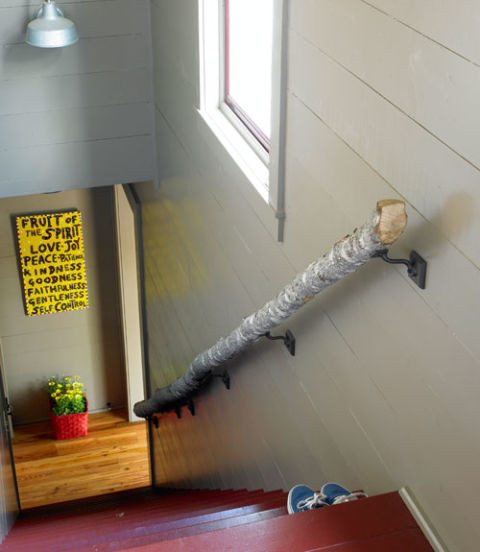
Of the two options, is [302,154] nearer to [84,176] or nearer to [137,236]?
[84,176]

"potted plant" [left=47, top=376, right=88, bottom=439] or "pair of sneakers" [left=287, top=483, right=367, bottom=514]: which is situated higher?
"pair of sneakers" [left=287, top=483, right=367, bottom=514]

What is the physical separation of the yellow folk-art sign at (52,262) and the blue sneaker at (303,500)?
4.62 meters

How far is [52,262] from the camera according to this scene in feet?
20.9

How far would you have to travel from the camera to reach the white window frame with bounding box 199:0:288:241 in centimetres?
212

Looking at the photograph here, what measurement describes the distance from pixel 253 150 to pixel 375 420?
125cm

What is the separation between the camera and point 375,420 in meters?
1.85

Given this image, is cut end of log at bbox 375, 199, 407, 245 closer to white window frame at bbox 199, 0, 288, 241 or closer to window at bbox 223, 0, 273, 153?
white window frame at bbox 199, 0, 288, 241

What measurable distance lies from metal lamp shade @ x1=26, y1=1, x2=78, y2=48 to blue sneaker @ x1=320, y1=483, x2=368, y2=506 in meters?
2.50

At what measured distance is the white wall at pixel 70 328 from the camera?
618cm

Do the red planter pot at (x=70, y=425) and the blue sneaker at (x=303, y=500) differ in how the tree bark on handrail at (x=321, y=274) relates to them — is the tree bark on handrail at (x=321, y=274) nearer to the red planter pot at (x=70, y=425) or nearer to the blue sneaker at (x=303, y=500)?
the blue sneaker at (x=303, y=500)

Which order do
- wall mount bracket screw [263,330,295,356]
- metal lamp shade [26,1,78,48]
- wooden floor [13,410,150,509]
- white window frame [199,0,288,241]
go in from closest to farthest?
white window frame [199,0,288,241] < wall mount bracket screw [263,330,295,356] < metal lamp shade [26,1,78,48] < wooden floor [13,410,150,509]

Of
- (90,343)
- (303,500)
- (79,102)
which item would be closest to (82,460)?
(90,343)

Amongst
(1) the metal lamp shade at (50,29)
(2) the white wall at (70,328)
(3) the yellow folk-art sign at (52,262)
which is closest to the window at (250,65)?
(1) the metal lamp shade at (50,29)

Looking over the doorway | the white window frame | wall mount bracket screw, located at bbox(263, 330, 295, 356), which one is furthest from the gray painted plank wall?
wall mount bracket screw, located at bbox(263, 330, 295, 356)
